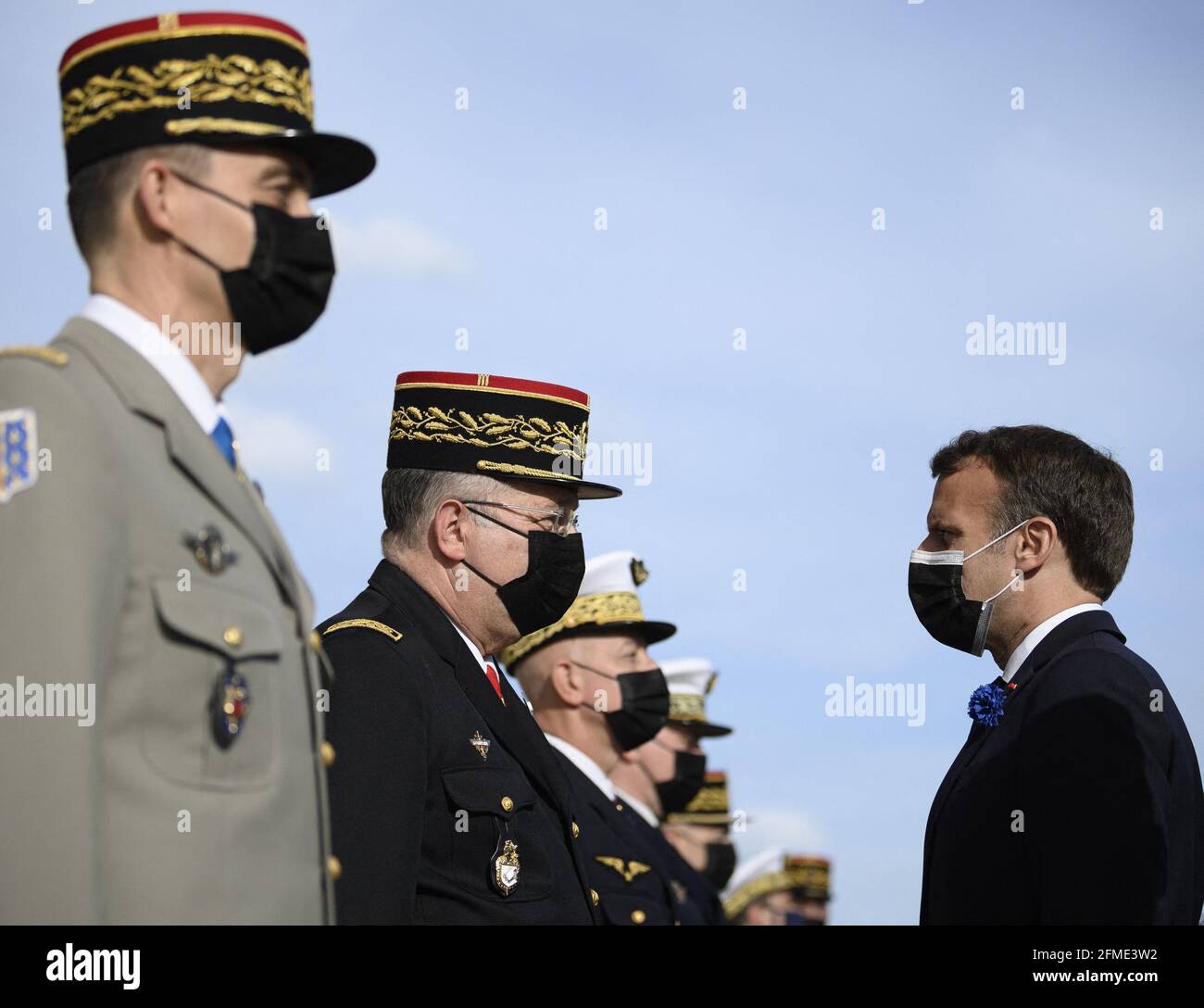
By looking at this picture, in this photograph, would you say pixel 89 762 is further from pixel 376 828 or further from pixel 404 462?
pixel 404 462

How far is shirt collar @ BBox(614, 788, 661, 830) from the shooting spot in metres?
9.20

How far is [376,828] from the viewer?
429 cm

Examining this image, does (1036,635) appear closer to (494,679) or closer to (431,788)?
(494,679)

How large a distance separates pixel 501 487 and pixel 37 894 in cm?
316

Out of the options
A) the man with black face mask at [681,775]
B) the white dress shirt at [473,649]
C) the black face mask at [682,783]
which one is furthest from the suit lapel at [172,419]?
the black face mask at [682,783]

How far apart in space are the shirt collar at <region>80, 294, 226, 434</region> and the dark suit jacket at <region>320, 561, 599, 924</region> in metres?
1.54

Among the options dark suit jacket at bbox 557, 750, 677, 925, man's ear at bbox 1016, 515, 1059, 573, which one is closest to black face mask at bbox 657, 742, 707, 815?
dark suit jacket at bbox 557, 750, 677, 925

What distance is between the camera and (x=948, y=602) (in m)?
5.64

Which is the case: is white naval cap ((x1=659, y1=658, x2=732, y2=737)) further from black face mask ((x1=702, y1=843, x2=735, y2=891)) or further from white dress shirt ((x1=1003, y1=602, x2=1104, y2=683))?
white dress shirt ((x1=1003, y1=602, x2=1104, y2=683))

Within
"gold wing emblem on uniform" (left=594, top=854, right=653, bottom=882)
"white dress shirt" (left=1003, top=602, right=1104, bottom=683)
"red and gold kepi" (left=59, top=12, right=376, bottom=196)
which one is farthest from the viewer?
"gold wing emblem on uniform" (left=594, top=854, right=653, bottom=882)

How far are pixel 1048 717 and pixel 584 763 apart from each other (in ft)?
11.0

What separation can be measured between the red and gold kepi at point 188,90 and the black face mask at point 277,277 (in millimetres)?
130

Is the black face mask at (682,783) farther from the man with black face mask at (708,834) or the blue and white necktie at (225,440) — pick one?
the blue and white necktie at (225,440)
